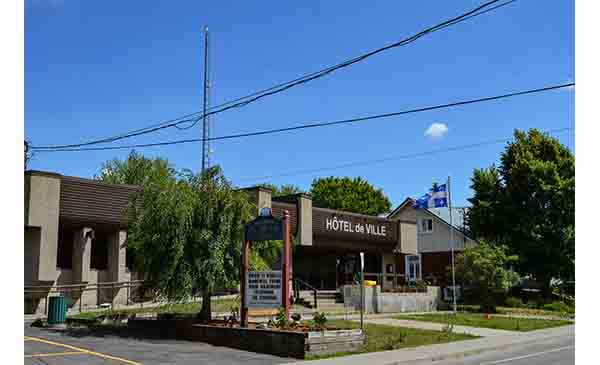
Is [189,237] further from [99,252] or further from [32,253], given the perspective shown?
[99,252]

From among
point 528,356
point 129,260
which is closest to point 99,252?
point 129,260

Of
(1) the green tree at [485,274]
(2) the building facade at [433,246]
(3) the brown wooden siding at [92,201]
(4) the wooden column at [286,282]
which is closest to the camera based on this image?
(4) the wooden column at [286,282]

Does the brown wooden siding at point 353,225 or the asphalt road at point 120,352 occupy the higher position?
the brown wooden siding at point 353,225

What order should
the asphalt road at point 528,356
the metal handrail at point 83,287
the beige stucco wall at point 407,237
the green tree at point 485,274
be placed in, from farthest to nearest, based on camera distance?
the beige stucco wall at point 407,237
the green tree at point 485,274
the metal handrail at point 83,287
the asphalt road at point 528,356

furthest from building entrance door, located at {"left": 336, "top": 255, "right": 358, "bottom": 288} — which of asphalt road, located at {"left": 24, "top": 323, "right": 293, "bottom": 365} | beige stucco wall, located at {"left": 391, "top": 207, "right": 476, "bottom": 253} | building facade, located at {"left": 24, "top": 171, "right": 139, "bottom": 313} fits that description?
asphalt road, located at {"left": 24, "top": 323, "right": 293, "bottom": 365}

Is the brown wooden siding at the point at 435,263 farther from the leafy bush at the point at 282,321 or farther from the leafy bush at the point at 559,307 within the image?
the leafy bush at the point at 282,321

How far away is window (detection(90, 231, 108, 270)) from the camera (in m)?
26.0

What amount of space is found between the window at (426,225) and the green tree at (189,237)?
3120 cm

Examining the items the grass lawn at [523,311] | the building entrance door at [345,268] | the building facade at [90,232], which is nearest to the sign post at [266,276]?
the building facade at [90,232]

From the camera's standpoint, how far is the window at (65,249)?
25.0 m

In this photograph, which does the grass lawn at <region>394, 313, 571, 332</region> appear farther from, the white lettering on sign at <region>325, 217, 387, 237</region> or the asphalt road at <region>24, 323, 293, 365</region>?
the asphalt road at <region>24, 323, 293, 365</region>

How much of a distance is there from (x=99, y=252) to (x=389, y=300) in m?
12.7

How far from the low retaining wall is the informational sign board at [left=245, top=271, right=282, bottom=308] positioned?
10.9 m
